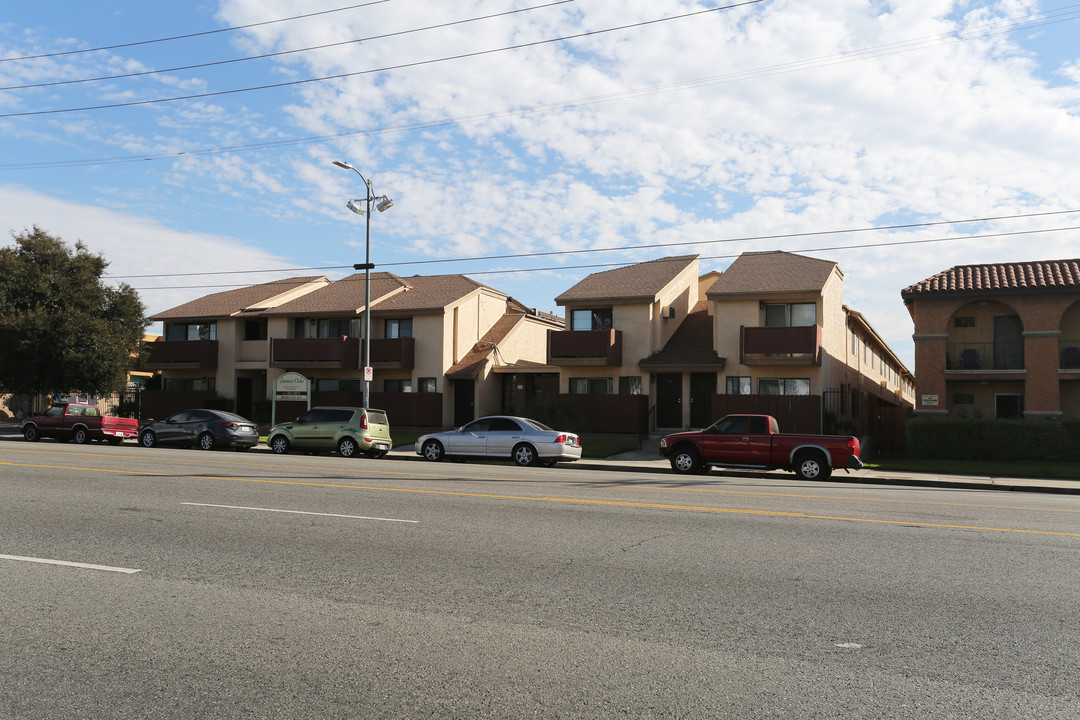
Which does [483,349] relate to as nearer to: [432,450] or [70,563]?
[432,450]

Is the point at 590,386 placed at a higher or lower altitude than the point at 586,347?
lower

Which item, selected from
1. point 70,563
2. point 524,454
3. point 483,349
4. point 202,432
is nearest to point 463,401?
point 483,349

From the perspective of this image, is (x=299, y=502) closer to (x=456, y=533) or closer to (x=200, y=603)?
(x=456, y=533)

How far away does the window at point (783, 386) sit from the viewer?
30391 mm

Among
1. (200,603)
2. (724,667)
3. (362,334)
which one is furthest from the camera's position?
(362,334)

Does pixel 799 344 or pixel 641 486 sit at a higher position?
pixel 799 344

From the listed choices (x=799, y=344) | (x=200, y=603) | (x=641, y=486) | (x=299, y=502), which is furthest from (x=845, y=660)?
(x=799, y=344)

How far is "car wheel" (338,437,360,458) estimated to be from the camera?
25.5 metres

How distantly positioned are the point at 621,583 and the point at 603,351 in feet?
85.6

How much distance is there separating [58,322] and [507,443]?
25.2 metres

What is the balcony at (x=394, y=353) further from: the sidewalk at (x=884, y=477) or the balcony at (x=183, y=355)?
the sidewalk at (x=884, y=477)

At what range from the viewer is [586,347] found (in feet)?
108

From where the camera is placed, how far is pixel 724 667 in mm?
4809

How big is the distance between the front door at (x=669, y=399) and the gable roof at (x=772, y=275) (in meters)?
3.75
